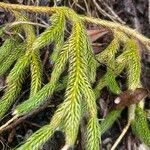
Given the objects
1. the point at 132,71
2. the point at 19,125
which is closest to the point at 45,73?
the point at 19,125

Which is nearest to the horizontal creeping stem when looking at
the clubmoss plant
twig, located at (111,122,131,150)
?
the clubmoss plant

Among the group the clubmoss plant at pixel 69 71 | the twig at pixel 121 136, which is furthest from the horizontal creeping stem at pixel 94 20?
the twig at pixel 121 136

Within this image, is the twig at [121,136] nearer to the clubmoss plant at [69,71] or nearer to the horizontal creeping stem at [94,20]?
the clubmoss plant at [69,71]

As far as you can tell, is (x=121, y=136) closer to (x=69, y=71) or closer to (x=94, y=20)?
(x=69, y=71)

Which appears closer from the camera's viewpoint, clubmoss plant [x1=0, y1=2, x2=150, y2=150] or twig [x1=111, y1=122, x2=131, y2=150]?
clubmoss plant [x1=0, y1=2, x2=150, y2=150]

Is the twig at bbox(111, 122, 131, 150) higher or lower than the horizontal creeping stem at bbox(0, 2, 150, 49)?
lower

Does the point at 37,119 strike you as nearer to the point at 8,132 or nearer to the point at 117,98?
the point at 8,132

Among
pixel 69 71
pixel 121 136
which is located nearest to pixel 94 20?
pixel 69 71

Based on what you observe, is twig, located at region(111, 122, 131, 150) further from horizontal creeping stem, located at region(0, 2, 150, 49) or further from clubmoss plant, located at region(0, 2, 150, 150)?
horizontal creeping stem, located at region(0, 2, 150, 49)
